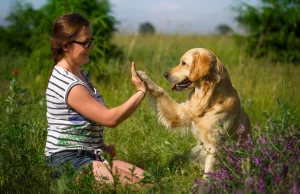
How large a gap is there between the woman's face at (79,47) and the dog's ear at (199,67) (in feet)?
3.24

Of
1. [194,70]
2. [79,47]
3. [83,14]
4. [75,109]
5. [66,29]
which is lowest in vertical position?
[75,109]

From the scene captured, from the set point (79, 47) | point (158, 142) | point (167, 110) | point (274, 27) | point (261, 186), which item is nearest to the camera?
point (261, 186)

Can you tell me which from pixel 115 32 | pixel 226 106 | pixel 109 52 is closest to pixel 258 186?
pixel 226 106

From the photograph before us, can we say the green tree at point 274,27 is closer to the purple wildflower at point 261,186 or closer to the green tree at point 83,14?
the green tree at point 83,14

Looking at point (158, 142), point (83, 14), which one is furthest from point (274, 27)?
point (158, 142)

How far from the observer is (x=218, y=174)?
2777 mm

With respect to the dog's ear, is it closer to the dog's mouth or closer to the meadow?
the dog's mouth

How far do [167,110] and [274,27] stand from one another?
7.70 meters

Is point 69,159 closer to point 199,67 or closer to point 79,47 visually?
point 79,47

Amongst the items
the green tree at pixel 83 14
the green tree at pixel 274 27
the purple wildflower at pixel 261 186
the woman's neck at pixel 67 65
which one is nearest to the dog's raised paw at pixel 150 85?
the woman's neck at pixel 67 65

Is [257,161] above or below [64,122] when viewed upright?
below

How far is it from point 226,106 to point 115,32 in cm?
526

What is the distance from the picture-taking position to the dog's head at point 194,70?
3.82 m

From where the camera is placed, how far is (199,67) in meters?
3.82
